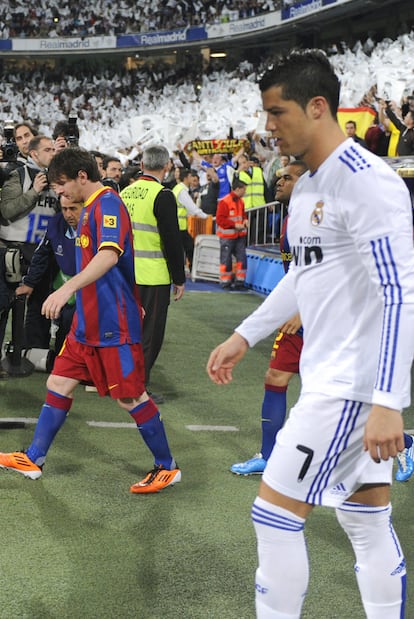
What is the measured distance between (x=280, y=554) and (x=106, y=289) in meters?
2.17

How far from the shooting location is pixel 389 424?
76.5 inches

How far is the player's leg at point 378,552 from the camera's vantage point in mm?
2242

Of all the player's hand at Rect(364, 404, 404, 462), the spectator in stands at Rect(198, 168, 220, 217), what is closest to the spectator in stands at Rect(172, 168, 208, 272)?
the spectator in stands at Rect(198, 168, 220, 217)

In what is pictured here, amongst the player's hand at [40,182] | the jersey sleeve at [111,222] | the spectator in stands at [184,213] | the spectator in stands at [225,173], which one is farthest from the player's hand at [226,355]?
the spectator in stands at [225,173]

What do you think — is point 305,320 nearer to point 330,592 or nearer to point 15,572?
point 330,592

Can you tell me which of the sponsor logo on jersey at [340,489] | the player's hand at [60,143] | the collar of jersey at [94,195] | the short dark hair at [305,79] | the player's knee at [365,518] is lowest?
the player's knee at [365,518]

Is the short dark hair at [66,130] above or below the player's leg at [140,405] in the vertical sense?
above

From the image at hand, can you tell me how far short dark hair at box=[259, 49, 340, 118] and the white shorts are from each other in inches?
30.1

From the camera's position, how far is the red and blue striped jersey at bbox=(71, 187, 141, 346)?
13.1ft

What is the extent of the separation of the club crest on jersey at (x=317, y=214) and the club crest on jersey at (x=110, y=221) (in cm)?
192

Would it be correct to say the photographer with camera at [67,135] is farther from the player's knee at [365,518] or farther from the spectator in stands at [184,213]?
the player's knee at [365,518]

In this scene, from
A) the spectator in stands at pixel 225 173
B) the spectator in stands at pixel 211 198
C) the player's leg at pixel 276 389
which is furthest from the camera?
the spectator in stands at pixel 211 198

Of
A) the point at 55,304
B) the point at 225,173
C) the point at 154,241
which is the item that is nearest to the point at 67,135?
the point at 154,241

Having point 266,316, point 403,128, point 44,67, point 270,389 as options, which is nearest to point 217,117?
point 403,128
